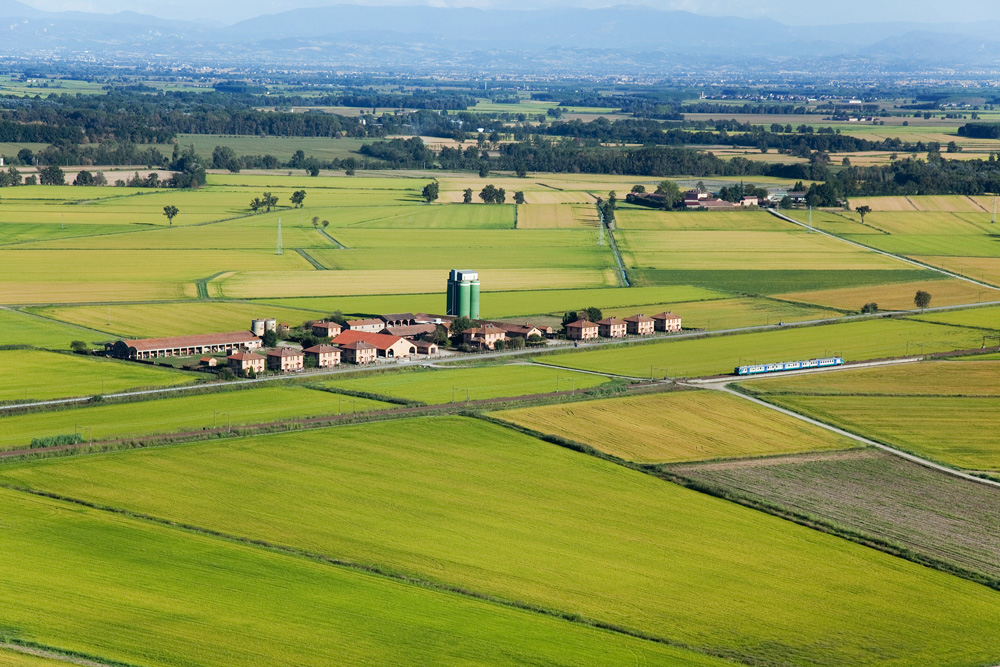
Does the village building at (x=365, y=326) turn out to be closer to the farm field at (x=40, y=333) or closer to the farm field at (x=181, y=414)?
the farm field at (x=40, y=333)

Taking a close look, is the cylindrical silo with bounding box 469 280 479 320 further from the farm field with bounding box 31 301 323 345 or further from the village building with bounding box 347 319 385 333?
the farm field with bounding box 31 301 323 345

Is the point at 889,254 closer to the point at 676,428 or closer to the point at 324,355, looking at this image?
the point at 324,355

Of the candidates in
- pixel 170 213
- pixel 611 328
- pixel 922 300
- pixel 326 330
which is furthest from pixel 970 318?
pixel 170 213

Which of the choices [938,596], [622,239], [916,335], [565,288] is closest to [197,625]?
[938,596]

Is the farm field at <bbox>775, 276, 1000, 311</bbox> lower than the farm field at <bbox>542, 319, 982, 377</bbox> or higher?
higher

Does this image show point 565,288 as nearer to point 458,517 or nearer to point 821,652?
point 458,517

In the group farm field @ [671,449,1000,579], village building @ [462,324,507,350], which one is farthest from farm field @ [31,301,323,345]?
farm field @ [671,449,1000,579]
